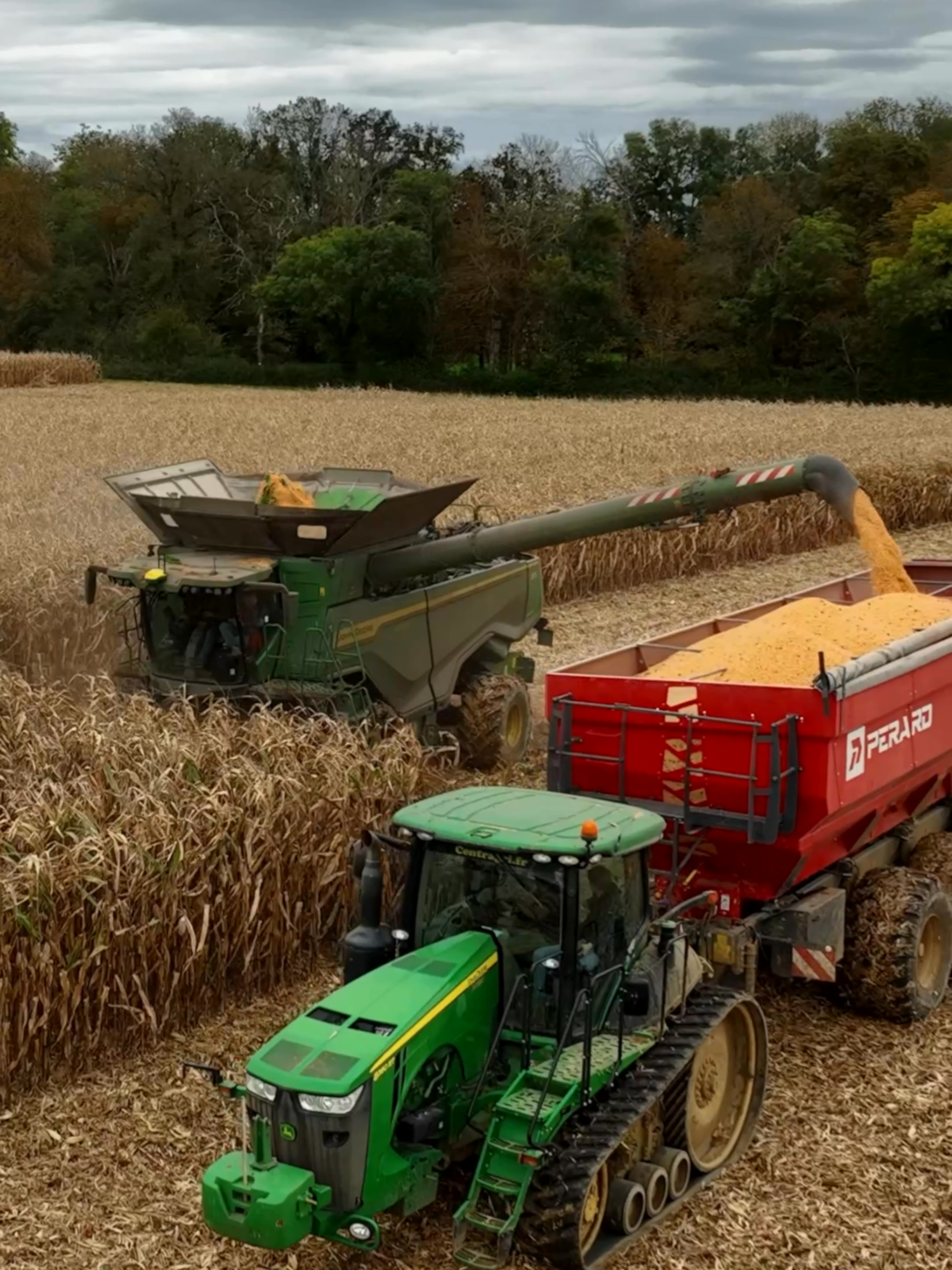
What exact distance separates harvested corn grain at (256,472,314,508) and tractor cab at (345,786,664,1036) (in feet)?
16.3

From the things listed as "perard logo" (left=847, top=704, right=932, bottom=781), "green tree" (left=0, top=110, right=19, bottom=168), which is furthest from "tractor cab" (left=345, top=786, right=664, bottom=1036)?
"green tree" (left=0, top=110, right=19, bottom=168)

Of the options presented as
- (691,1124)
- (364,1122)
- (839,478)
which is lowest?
(691,1124)

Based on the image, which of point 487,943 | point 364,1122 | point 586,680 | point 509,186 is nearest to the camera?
point 364,1122

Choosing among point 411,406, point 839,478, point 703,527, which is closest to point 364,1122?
point 839,478

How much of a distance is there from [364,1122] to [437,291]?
49086mm

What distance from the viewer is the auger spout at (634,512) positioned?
10203 millimetres

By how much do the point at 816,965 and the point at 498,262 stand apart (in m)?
47.9

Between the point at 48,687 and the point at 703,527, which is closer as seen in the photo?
the point at 48,687

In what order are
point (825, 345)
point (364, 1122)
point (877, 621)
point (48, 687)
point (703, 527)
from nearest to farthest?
point (364, 1122) < point (877, 621) < point (48, 687) < point (703, 527) < point (825, 345)

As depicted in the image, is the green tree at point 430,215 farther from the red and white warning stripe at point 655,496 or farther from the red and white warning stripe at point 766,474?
the red and white warning stripe at point 766,474

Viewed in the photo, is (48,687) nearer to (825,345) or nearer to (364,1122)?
(364,1122)

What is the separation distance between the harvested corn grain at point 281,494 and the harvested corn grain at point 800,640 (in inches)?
125

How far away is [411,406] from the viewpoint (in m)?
35.8

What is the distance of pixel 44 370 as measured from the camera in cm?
4706
